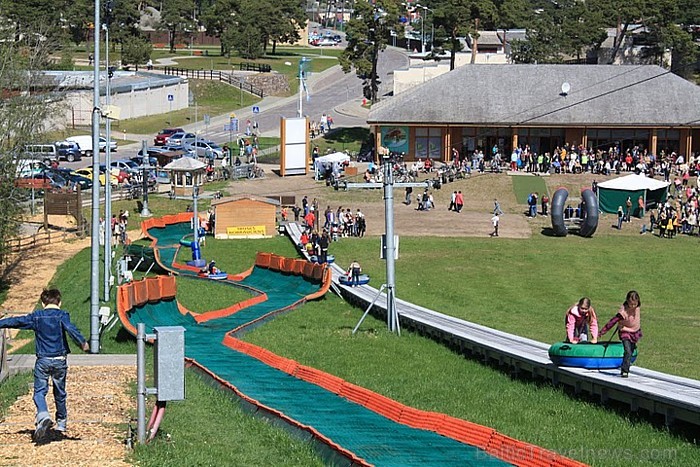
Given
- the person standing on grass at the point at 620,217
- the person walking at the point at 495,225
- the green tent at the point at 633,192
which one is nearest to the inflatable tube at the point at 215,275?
the person walking at the point at 495,225

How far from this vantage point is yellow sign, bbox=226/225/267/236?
168 feet

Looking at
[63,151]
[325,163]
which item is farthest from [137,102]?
[325,163]

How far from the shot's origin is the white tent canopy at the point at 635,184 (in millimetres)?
57969

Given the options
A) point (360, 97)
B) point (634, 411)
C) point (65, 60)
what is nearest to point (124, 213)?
point (634, 411)

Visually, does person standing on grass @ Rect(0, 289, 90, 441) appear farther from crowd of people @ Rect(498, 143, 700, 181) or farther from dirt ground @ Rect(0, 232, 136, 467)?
crowd of people @ Rect(498, 143, 700, 181)

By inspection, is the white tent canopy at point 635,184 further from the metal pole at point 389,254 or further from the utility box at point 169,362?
the utility box at point 169,362

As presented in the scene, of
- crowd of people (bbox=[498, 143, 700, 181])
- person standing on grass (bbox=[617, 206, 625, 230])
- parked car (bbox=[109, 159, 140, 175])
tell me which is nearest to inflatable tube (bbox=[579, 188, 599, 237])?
person standing on grass (bbox=[617, 206, 625, 230])

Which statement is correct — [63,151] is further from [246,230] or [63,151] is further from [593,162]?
[593,162]

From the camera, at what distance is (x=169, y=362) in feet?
46.3

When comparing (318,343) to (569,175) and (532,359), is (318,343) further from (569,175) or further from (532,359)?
(569,175)

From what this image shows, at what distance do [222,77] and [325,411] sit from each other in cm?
9513

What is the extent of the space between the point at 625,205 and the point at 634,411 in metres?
40.7

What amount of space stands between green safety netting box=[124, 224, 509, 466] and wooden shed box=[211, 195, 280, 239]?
18958mm

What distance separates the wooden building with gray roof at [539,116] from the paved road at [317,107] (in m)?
17.9
